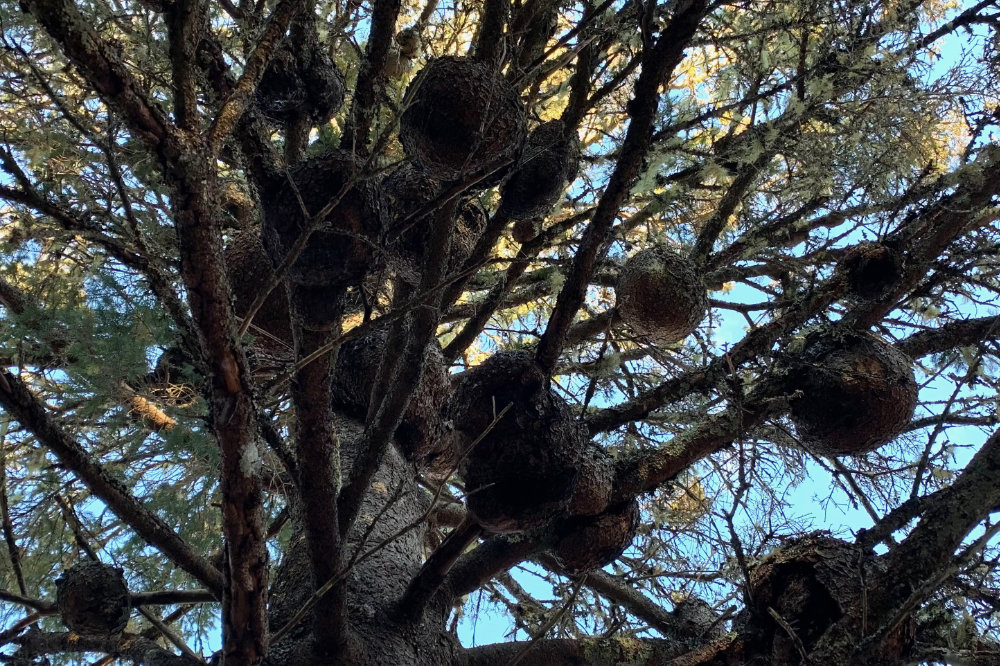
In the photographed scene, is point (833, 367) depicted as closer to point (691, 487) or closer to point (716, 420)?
point (716, 420)

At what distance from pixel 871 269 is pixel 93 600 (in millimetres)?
2438

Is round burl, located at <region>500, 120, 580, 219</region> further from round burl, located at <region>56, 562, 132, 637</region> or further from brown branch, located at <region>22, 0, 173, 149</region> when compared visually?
round burl, located at <region>56, 562, 132, 637</region>

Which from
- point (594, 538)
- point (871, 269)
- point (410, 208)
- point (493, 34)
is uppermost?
point (493, 34)

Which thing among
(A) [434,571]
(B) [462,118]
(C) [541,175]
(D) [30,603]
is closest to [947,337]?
(C) [541,175]

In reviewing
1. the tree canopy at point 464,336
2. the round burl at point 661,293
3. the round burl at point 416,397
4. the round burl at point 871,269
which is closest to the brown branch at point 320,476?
the tree canopy at point 464,336

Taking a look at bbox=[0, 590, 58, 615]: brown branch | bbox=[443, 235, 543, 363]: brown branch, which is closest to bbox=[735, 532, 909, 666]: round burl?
bbox=[443, 235, 543, 363]: brown branch

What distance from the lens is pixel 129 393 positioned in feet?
7.48

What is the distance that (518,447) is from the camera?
2070 mm

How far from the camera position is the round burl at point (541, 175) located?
92.6 inches

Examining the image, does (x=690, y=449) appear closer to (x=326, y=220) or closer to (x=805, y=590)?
(x=805, y=590)

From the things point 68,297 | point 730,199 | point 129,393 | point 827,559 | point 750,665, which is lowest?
point 750,665

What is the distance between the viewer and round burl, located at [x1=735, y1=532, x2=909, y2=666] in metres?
1.87

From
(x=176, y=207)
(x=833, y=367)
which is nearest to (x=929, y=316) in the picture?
(x=833, y=367)

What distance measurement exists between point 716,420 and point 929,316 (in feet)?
4.67
